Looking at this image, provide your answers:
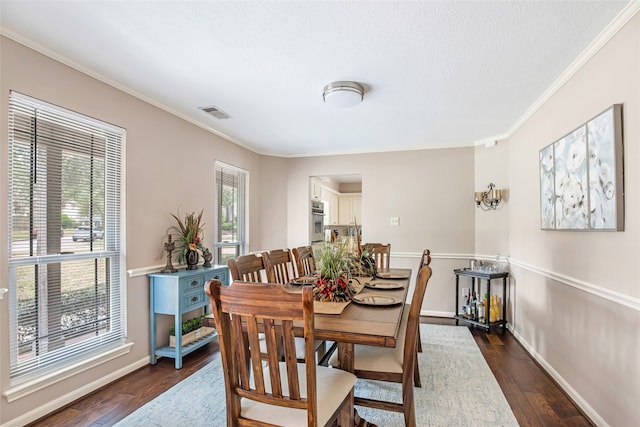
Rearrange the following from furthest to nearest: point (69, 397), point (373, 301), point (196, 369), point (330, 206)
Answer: point (330, 206)
point (196, 369)
point (69, 397)
point (373, 301)

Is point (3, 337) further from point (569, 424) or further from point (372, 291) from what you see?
point (569, 424)

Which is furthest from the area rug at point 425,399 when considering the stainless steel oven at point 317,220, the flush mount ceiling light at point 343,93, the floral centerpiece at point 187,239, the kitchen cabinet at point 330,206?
the kitchen cabinet at point 330,206

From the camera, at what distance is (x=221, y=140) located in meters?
4.15

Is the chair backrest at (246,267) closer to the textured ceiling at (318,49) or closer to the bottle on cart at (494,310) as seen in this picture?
the textured ceiling at (318,49)

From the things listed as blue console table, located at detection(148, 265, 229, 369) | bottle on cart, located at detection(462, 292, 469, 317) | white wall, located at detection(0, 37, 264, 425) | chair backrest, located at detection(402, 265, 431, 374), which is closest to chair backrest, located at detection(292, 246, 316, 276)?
blue console table, located at detection(148, 265, 229, 369)

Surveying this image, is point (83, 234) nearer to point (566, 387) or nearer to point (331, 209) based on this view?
point (566, 387)

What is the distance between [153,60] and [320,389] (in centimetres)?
237

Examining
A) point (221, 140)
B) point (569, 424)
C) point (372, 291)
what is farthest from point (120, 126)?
point (569, 424)

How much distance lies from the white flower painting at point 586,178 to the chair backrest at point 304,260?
2.13 metres

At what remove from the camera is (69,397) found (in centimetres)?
228

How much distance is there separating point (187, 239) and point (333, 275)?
184 cm

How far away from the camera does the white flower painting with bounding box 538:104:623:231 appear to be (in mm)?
1829

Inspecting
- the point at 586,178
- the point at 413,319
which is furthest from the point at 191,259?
the point at 586,178

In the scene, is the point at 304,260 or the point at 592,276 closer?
the point at 592,276
